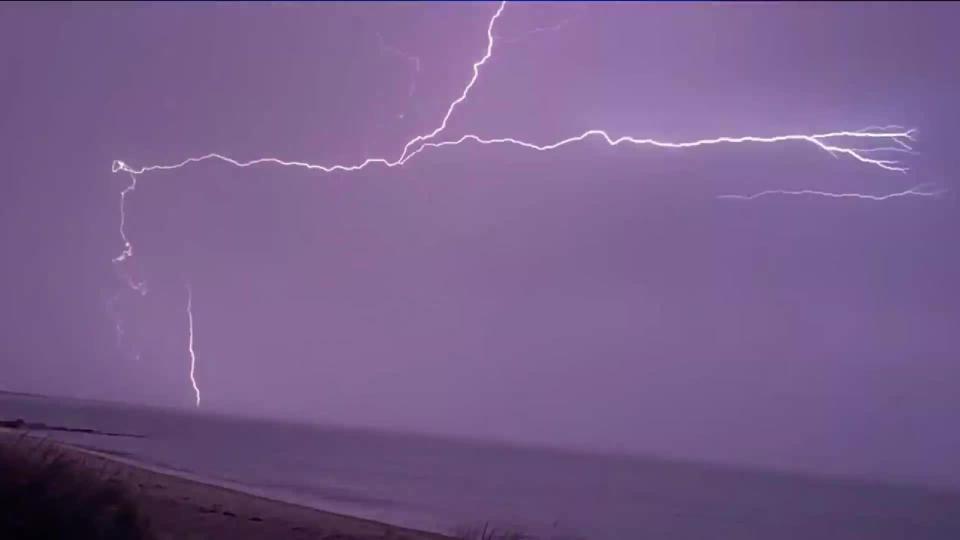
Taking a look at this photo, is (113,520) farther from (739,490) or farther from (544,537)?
(739,490)

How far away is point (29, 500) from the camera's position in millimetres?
6496

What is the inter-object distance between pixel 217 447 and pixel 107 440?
4.40m

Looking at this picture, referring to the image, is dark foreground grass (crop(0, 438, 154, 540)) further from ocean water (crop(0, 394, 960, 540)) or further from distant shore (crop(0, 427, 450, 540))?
ocean water (crop(0, 394, 960, 540))

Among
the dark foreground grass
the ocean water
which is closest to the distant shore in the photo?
the ocean water

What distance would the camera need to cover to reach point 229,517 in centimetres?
1255

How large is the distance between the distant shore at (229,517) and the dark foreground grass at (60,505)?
1619 mm

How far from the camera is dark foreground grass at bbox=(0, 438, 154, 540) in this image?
6.27 m

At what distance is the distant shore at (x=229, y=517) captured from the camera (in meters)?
10.9

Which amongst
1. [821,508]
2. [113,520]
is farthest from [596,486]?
[113,520]

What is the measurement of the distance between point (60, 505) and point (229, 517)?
6.20 m

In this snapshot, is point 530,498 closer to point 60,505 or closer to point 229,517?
point 229,517

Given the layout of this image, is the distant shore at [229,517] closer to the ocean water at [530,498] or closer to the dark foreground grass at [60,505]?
the ocean water at [530,498]

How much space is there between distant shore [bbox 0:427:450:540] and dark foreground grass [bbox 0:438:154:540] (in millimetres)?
1619

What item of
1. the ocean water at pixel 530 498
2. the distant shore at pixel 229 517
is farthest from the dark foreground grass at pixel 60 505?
the ocean water at pixel 530 498
